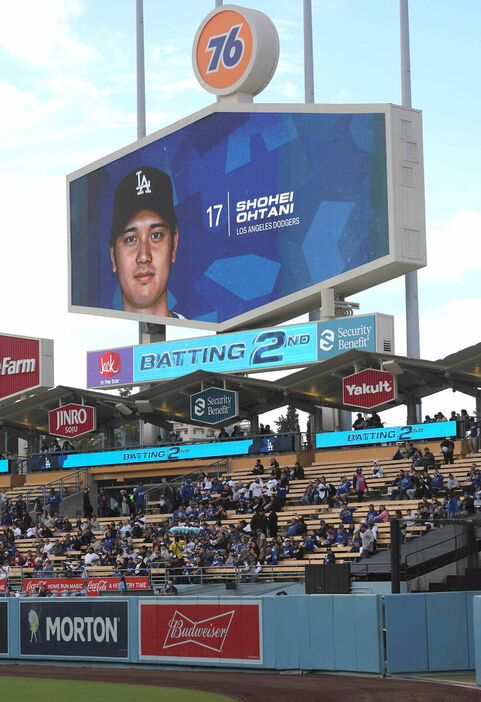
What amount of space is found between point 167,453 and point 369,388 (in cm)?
783

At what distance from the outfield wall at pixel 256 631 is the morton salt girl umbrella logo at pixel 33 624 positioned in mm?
19

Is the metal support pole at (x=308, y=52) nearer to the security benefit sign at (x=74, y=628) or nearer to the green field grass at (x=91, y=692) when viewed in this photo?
the security benefit sign at (x=74, y=628)

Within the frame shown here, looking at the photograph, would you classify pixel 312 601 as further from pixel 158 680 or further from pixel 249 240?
pixel 249 240

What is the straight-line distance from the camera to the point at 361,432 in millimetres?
33062

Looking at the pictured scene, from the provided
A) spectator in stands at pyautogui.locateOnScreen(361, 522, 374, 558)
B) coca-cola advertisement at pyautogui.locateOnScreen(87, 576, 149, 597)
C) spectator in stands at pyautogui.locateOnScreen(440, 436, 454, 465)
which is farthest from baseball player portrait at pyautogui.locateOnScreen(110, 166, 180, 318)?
spectator in stands at pyautogui.locateOnScreen(361, 522, 374, 558)

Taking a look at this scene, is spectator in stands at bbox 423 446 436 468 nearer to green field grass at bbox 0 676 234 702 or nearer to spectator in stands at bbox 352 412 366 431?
spectator in stands at bbox 352 412 366 431

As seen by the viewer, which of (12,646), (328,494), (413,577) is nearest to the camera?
(413,577)

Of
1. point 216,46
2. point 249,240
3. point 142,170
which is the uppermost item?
point 216,46

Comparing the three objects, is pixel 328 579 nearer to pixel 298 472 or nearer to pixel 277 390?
pixel 298 472

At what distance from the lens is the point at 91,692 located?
18359 millimetres

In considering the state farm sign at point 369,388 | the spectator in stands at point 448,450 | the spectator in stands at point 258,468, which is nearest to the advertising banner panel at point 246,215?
the state farm sign at point 369,388

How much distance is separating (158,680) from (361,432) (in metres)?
14.4

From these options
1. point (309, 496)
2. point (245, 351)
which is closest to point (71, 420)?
point (245, 351)

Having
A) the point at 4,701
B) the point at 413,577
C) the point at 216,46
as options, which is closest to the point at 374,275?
the point at 216,46
